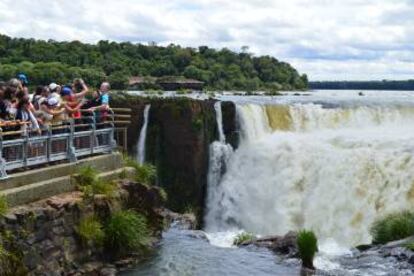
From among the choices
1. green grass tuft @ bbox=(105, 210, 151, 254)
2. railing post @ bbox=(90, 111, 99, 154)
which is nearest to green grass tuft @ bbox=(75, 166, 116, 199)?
green grass tuft @ bbox=(105, 210, 151, 254)

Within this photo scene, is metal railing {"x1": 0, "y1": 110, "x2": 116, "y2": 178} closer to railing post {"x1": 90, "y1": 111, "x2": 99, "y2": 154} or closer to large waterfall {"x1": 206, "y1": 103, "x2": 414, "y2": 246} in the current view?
railing post {"x1": 90, "y1": 111, "x2": 99, "y2": 154}

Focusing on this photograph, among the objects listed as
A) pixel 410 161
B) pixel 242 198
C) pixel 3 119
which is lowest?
pixel 242 198

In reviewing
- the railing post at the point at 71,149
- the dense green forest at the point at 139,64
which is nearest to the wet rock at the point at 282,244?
the railing post at the point at 71,149

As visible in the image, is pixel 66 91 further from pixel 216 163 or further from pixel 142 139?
pixel 142 139

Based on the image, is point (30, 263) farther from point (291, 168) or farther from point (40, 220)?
point (291, 168)

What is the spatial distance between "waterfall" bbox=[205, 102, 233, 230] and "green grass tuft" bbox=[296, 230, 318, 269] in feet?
45.1

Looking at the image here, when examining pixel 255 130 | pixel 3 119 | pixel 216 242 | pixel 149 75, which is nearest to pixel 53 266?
pixel 3 119

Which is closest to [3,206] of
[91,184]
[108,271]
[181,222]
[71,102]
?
[108,271]

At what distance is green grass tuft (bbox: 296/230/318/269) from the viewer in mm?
16844

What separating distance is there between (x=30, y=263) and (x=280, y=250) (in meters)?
8.27

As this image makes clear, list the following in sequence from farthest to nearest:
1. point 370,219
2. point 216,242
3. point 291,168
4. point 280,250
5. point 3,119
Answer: point 291,168 → point 370,219 → point 216,242 → point 280,250 → point 3,119

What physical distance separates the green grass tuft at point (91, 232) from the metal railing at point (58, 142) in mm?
1400

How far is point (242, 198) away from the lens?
1208 inches

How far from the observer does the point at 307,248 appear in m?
16.9
